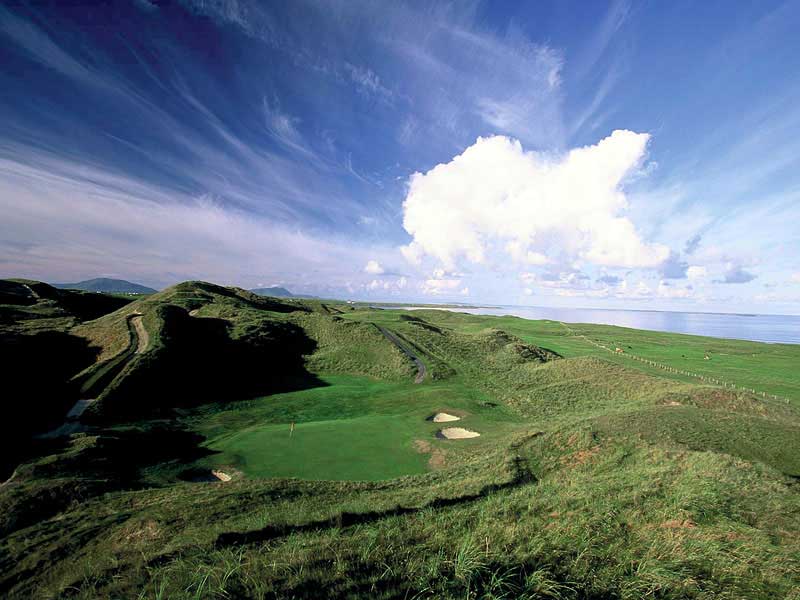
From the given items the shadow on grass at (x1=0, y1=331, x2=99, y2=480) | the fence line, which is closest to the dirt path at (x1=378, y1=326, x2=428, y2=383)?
the fence line

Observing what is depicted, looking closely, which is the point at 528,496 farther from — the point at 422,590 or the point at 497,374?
the point at 497,374

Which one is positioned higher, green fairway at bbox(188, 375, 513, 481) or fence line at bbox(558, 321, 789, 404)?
fence line at bbox(558, 321, 789, 404)

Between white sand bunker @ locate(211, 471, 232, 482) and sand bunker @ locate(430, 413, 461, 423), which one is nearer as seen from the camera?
white sand bunker @ locate(211, 471, 232, 482)

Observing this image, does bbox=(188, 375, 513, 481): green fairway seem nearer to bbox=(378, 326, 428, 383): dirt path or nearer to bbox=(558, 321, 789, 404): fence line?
bbox=(378, 326, 428, 383): dirt path

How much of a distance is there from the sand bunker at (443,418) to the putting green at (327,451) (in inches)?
108

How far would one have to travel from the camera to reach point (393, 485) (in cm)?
1586

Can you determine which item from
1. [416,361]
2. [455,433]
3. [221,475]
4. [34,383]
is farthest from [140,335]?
[455,433]

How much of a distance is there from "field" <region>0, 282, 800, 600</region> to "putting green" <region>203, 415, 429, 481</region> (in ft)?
0.57

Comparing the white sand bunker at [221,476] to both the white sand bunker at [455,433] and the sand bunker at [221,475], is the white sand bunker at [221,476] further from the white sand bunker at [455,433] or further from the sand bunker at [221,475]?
the white sand bunker at [455,433]

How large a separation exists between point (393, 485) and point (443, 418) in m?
14.7

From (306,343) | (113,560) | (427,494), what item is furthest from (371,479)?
(306,343)

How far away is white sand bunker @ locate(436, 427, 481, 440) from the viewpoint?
25.6 meters

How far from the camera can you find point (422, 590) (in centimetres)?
482

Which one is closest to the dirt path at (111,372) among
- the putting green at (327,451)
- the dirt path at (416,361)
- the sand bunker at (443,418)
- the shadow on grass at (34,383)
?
the shadow on grass at (34,383)
